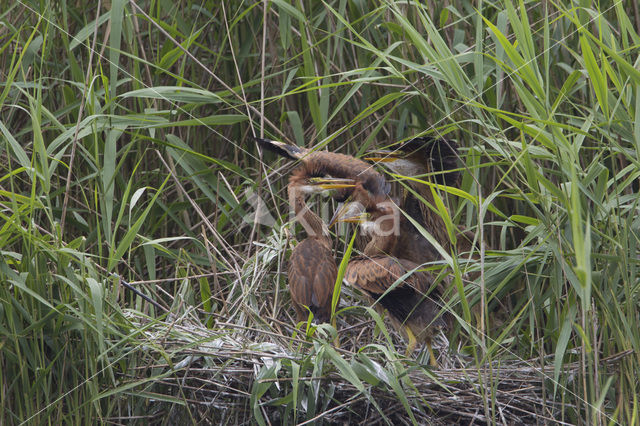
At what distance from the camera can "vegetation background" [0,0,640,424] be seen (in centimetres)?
211

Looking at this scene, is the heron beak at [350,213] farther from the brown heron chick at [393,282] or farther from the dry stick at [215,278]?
the dry stick at [215,278]

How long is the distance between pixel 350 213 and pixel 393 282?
396 millimetres

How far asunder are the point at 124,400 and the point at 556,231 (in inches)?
52.7

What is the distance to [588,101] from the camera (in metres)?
2.93

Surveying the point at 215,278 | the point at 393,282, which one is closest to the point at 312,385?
the point at 393,282

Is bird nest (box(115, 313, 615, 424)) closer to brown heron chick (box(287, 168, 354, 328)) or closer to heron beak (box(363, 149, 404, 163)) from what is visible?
brown heron chick (box(287, 168, 354, 328))

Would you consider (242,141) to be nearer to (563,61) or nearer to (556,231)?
(563,61)

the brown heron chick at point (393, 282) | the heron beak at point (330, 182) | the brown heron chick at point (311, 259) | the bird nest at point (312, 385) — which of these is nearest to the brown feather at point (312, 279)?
the brown heron chick at point (311, 259)

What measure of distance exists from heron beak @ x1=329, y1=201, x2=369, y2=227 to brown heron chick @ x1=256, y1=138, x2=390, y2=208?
2 centimetres

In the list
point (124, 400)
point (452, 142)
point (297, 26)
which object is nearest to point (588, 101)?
point (452, 142)

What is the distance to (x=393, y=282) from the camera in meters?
2.64

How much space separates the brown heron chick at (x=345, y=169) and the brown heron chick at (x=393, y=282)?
9cm

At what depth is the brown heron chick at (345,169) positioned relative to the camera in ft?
9.61

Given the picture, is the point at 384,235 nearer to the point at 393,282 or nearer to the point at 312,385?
the point at 393,282
